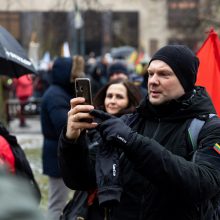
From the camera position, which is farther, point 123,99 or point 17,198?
point 123,99

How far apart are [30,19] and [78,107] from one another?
54684 mm

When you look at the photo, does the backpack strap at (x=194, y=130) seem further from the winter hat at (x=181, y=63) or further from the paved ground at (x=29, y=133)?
the paved ground at (x=29, y=133)

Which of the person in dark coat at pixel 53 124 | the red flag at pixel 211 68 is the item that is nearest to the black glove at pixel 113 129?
the red flag at pixel 211 68

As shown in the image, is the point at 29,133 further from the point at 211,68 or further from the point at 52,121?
the point at 211,68

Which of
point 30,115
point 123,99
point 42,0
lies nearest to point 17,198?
point 123,99

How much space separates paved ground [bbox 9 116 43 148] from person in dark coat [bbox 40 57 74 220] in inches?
287

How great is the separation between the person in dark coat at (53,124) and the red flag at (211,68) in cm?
152

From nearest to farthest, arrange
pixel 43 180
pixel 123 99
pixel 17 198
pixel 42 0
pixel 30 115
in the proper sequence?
pixel 17 198 < pixel 123 99 < pixel 43 180 < pixel 30 115 < pixel 42 0

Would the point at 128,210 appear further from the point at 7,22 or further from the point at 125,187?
the point at 7,22

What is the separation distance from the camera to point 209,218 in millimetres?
2443

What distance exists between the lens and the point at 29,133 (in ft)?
49.3

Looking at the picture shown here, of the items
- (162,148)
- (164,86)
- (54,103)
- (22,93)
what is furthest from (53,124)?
(22,93)

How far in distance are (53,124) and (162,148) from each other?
3.05m

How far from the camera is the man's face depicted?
250 cm
